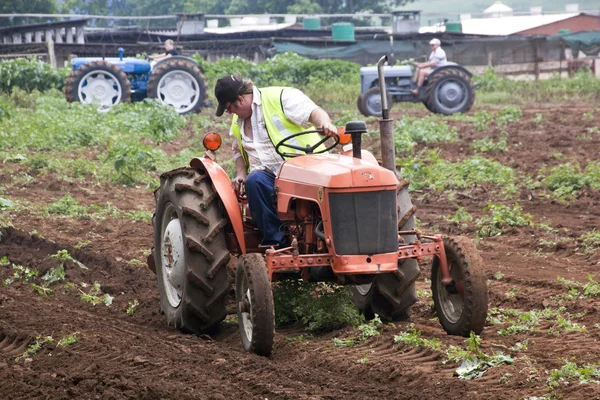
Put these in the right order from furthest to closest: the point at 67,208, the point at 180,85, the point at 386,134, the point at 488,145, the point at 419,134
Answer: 1. the point at 180,85
2. the point at 419,134
3. the point at 488,145
4. the point at 67,208
5. the point at 386,134

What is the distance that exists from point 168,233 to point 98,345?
1274mm

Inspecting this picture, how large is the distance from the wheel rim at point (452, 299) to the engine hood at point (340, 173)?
0.80 meters

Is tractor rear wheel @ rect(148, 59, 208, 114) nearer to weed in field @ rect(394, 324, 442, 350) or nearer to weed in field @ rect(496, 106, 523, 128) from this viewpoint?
weed in field @ rect(496, 106, 523, 128)

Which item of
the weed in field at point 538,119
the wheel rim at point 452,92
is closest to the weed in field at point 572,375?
the weed in field at point 538,119

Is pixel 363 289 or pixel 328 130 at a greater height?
pixel 328 130

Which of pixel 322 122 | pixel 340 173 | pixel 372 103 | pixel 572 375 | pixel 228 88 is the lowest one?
pixel 372 103

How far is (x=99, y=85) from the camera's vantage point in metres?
22.0

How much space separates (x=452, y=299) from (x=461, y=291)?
18 centimetres

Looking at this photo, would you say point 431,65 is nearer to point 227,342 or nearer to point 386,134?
point 386,134

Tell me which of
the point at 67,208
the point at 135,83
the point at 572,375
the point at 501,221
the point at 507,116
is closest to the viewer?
the point at 572,375

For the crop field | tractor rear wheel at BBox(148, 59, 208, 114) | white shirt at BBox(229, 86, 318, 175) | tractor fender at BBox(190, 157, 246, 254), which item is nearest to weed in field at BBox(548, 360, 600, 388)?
the crop field

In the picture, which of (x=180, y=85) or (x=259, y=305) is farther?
(x=180, y=85)

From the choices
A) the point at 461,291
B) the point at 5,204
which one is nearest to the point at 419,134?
the point at 5,204

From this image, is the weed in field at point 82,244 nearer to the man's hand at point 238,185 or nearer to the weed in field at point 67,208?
the weed in field at point 67,208
